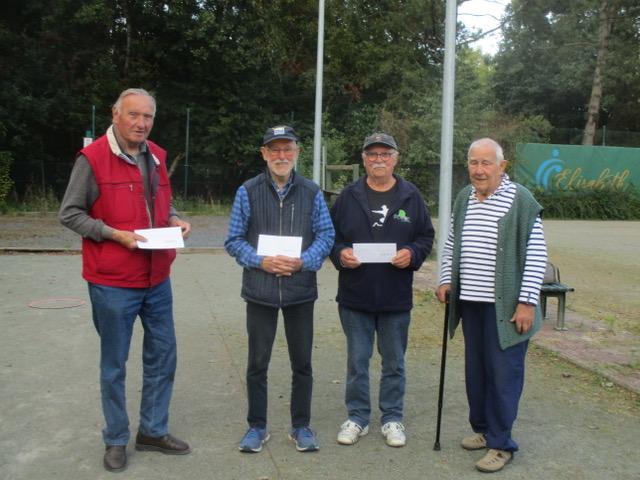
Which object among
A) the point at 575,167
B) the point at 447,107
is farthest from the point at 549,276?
the point at 575,167

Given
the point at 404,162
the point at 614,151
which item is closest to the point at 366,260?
the point at 404,162

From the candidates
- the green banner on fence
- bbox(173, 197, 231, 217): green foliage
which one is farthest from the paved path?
the green banner on fence

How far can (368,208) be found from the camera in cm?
449

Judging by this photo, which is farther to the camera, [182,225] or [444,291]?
[444,291]

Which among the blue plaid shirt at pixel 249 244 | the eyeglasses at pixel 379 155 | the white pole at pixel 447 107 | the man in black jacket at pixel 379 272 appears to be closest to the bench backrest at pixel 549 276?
the white pole at pixel 447 107

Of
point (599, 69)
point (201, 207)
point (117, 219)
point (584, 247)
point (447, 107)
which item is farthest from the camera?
point (599, 69)

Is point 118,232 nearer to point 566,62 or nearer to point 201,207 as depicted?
point 201,207

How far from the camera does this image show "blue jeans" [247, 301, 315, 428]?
428cm

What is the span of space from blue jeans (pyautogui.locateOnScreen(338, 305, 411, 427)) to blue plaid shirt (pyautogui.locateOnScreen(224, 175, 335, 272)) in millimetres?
515

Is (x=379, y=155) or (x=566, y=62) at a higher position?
(x=566, y=62)

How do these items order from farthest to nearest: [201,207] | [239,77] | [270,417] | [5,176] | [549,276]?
[239,77]
[201,207]
[5,176]
[549,276]
[270,417]

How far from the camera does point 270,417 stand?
4.88 metres

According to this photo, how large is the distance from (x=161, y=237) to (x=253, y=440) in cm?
135

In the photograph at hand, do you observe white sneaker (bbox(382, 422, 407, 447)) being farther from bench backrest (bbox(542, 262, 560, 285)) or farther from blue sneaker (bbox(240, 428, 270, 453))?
bench backrest (bbox(542, 262, 560, 285))
